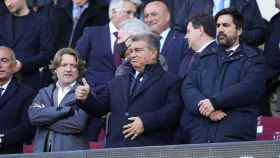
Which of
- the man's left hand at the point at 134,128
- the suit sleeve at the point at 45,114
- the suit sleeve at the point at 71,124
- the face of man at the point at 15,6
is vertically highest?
the face of man at the point at 15,6

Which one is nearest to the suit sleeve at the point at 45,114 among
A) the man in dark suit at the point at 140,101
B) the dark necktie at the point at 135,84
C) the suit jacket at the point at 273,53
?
the man in dark suit at the point at 140,101

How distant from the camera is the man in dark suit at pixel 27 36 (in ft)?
42.9

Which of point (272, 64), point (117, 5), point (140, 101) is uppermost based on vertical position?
point (117, 5)

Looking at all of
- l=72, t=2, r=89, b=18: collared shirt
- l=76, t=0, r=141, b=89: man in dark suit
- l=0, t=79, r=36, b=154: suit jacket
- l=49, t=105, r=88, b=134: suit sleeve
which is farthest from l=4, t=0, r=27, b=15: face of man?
l=49, t=105, r=88, b=134: suit sleeve

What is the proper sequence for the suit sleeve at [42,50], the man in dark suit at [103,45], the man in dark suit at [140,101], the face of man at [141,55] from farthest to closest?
the suit sleeve at [42,50], the man in dark suit at [103,45], the face of man at [141,55], the man in dark suit at [140,101]

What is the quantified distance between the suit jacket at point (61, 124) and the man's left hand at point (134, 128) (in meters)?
0.75

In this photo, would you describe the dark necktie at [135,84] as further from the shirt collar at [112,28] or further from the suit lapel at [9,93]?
the shirt collar at [112,28]

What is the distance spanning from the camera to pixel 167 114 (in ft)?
35.1

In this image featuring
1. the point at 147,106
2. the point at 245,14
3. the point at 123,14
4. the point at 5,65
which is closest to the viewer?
the point at 147,106

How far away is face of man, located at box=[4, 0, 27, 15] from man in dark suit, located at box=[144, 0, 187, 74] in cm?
139

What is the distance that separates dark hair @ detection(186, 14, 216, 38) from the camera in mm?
11555

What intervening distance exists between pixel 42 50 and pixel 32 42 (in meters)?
0.14

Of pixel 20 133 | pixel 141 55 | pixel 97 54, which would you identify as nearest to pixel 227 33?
pixel 141 55

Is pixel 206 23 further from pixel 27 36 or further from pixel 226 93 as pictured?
pixel 27 36
